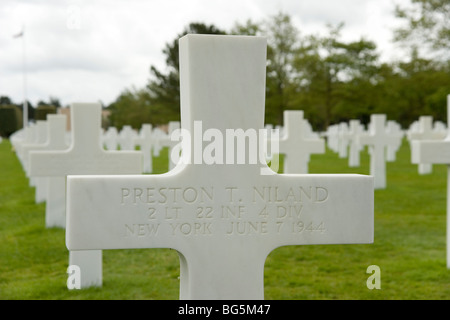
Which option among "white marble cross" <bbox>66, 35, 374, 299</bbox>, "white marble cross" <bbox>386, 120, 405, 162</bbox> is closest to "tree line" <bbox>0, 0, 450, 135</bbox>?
"white marble cross" <bbox>386, 120, 405, 162</bbox>

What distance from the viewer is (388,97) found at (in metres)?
42.0

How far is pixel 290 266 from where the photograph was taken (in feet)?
20.5

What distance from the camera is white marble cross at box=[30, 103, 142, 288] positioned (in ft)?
16.6

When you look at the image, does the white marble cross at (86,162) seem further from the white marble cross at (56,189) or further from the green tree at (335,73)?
the green tree at (335,73)

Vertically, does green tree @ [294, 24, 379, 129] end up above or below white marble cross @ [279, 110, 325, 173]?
above

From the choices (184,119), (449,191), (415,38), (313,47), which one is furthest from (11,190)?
(313,47)

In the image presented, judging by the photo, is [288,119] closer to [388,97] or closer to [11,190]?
[11,190]

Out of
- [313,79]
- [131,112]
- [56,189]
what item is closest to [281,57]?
[313,79]

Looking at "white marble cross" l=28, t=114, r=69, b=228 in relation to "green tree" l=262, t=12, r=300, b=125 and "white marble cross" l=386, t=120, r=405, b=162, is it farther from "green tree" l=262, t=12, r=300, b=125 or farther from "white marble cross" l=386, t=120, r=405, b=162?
"green tree" l=262, t=12, r=300, b=125

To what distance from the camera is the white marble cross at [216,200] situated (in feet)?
8.59

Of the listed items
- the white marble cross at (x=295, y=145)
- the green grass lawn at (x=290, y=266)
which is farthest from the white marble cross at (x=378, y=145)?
the white marble cross at (x=295, y=145)

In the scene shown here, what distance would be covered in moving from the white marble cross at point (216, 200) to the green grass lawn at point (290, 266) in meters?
2.40

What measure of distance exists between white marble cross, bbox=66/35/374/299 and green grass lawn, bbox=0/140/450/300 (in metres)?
2.40
